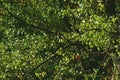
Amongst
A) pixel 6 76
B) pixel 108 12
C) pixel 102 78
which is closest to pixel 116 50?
pixel 108 12

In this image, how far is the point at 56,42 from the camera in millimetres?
17281

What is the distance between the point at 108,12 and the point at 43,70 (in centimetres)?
402

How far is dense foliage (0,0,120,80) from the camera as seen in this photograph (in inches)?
619

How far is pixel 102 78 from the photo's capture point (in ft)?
60.9

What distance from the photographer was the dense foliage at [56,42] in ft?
51.6

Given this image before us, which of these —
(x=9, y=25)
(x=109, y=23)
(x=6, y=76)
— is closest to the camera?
(x=109, y=23)

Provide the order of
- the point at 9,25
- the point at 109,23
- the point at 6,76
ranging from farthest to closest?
the point at 9,25 < the point at 6,76 < the point at 109,23

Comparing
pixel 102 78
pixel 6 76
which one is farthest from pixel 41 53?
pixel 102 78

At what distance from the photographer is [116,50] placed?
602 inches

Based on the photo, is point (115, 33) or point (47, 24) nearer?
point (115, 33)

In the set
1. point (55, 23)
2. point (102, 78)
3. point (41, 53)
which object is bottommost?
point (102, 78)

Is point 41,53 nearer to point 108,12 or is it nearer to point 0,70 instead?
point 0,70

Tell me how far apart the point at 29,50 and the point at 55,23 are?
5.88ft

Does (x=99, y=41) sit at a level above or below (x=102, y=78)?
above
